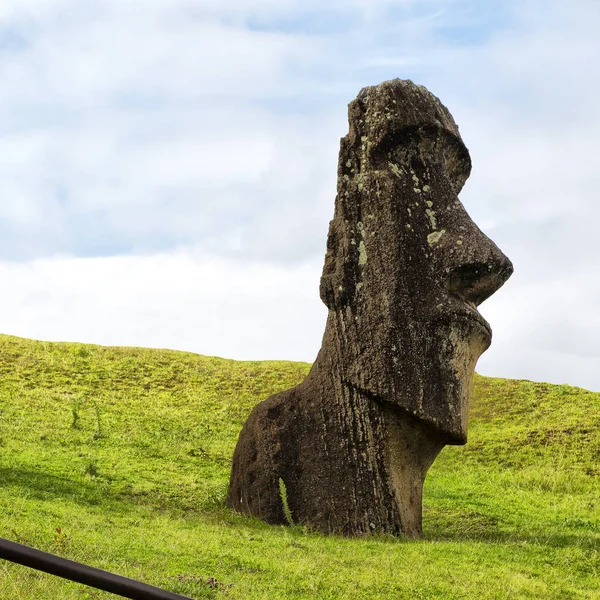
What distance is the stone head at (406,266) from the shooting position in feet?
34.4

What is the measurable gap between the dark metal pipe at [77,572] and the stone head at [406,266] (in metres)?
7.37

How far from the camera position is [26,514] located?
9.17 m

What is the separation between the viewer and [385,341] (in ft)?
34.6

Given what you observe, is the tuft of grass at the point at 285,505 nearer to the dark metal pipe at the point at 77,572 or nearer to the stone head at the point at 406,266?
the stone head at the point at 406,266

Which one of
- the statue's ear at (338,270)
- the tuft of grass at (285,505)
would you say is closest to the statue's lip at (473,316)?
the statue's ear at (338,270)

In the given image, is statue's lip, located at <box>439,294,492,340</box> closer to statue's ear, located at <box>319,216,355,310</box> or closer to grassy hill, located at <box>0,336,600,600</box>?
statue's ear, located at <box>319,216,355,310</box>

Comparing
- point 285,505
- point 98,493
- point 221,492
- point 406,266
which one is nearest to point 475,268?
point 406,266

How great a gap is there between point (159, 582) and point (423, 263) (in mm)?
5501

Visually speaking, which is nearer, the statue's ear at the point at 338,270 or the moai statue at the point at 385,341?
the moai statue at the point at 385,341

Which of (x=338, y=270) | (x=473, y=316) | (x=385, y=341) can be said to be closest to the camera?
(x=385, y=341)

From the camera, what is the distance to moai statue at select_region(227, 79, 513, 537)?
10547mm

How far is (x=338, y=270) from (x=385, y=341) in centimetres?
124

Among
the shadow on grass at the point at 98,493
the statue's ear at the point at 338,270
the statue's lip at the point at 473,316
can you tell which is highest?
the statue's ear at the point at 338,270

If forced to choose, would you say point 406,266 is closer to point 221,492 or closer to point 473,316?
point 473,316
